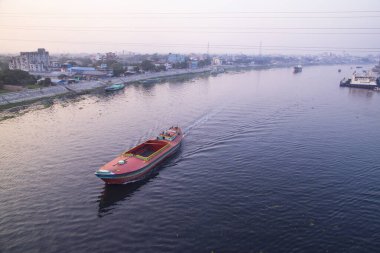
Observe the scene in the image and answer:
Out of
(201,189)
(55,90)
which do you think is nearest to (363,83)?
(201,189)

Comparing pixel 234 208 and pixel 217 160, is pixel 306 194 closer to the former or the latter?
pixel 234 208

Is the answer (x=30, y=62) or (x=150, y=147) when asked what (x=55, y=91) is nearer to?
(x=150, y=147)

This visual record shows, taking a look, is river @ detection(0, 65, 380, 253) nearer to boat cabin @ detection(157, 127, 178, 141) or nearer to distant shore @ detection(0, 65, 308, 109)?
boat cabin @ detection(157, 127, 178, 141)

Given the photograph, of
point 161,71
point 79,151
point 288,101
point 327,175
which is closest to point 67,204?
point 79,151

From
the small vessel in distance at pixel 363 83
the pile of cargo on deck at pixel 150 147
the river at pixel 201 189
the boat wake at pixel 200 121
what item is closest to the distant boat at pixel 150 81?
the boat wake at pixel 200 121

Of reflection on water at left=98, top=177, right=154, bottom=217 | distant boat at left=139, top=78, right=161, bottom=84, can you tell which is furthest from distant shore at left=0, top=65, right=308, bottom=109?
reflection on water at left=98, top=177, right=154, bottom=217

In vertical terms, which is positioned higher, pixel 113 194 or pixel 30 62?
pixel 30 62

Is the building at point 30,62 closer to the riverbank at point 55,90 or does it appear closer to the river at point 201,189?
the riverbank at point 55,90
